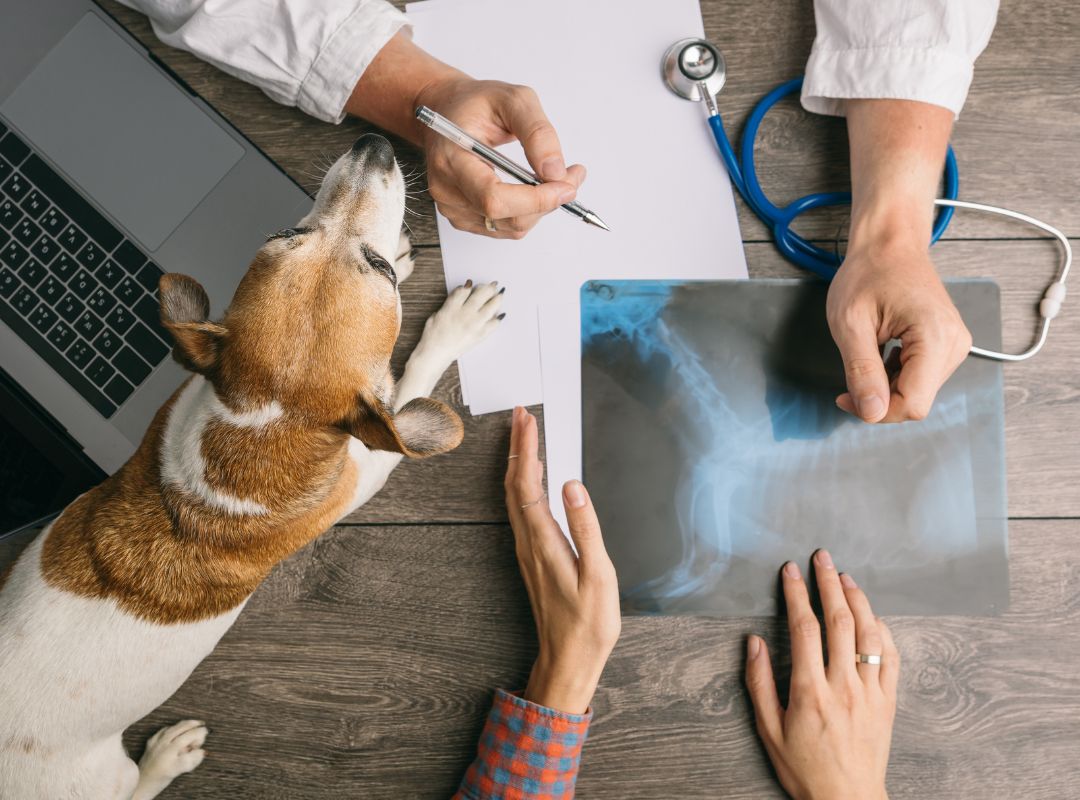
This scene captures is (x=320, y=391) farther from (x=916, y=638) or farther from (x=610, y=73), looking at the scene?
(x=916, y=638)

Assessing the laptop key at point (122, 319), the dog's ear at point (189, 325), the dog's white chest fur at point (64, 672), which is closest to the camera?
the dog's ear at point (189, 325)

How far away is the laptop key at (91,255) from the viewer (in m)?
1.19

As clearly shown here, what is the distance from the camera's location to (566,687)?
1.18m

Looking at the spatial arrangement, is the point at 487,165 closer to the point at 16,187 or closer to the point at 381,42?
the point at 381,42

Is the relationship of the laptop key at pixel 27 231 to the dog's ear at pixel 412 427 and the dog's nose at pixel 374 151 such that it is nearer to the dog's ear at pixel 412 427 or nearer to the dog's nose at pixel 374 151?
the dog's nose at pixel 374 151

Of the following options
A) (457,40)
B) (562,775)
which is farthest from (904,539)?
(457,40)

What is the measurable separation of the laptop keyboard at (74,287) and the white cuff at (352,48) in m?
0.40

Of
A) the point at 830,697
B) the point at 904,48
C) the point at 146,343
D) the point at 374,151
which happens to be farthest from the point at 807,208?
the point at 146,343

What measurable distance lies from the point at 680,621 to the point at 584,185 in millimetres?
751

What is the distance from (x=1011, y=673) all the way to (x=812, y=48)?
1097 mm

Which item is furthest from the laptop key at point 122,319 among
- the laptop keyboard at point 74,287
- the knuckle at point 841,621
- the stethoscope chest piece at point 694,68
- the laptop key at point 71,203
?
the knuckle at point 841,621

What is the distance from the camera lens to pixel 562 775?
117 centimetres

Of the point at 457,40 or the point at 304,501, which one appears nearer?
the point at 304,501

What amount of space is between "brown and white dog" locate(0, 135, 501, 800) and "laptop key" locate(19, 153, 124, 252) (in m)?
0.27
